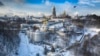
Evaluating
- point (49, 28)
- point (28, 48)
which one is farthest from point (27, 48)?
point (49, 28)

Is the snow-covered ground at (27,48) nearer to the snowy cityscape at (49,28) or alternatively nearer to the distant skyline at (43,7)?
the snowy cityscape at (49,28)

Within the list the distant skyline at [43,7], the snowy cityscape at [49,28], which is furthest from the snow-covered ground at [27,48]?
the distant skyline at [43,7]

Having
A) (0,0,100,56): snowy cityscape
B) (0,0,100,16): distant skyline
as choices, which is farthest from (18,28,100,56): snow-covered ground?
(0,0,100,16): distant skyline

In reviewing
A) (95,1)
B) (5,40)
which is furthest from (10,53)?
(95,1)

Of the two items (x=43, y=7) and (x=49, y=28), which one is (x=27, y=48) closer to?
(x=49, y=28)

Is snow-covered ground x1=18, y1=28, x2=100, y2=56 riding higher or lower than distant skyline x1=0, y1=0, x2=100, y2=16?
lower

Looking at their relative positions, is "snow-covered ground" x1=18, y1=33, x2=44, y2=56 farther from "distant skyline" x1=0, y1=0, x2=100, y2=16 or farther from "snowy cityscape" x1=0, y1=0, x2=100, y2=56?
"distant skyline" x1=0, y1=0, x2=100, y2=16

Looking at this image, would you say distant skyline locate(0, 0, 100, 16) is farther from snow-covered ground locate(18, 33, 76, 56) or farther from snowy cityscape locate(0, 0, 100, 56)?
snow-covered ground locate(18, 33, 76, 56)
